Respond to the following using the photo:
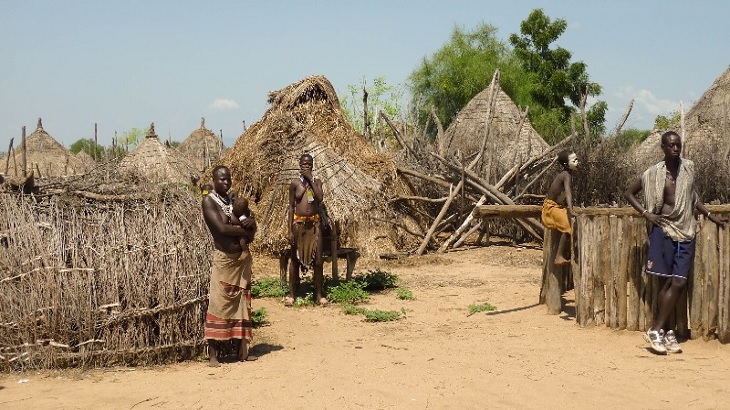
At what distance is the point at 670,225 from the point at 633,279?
2.44ft

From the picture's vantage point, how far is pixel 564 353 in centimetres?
591

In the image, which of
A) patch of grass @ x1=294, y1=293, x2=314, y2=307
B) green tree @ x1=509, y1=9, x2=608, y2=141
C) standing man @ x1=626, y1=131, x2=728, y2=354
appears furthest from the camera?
green tree @ x1=509, y1=9, x2=608, y2=141

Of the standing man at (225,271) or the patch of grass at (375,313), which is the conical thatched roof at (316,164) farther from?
the standing man at (225,271)

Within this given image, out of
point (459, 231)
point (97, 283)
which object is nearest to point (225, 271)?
point (97, 283)

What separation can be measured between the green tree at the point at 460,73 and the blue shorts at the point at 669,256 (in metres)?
22.7

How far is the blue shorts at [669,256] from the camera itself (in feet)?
18.6

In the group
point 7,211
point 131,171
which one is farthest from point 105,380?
point 131,171

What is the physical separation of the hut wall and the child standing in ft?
0.55

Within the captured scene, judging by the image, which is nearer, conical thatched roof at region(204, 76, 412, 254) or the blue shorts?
the blue shorts

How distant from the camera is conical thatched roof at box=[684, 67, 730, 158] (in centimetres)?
1581

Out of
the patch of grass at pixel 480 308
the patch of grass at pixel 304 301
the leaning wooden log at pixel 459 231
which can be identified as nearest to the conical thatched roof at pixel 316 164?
the leaning wooden log at pixel 459 231

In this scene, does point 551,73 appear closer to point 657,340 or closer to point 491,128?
point 491,128

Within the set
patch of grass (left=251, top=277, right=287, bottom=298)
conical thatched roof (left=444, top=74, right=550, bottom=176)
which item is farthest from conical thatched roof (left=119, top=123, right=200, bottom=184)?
patch of grass (left=251, top=277, right=287, bottom=298)

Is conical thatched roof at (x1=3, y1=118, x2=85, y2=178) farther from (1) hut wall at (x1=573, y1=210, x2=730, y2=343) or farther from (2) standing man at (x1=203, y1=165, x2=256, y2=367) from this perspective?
(1) hut wall at (x1=573, y1=210, x2=730, y2=343)
